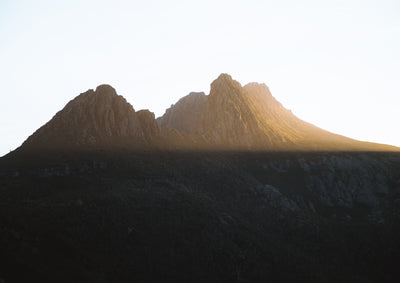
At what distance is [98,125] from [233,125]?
2673 inches

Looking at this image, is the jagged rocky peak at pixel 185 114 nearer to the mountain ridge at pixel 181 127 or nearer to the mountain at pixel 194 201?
the mountain ridge at pixel 181 127

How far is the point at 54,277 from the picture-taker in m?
46.8

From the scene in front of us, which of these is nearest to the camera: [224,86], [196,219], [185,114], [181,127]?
[196,219]

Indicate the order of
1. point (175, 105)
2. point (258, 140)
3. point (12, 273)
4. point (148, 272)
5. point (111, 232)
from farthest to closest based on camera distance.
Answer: point (175, 105) → point (258, 140) → point (111, 232) → point (148, 272) → point (12, 273)

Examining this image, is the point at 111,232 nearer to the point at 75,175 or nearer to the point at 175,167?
the point at 75,175

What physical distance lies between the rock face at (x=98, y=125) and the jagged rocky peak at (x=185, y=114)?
37.8 meters

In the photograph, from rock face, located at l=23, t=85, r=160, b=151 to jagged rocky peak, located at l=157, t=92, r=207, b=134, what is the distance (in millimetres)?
37833

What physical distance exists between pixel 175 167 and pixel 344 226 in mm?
60901

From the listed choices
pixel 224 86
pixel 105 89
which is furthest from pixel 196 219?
pixel 224 86

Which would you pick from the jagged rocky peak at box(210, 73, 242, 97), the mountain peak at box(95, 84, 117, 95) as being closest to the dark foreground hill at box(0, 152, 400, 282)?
the mountain peak at box(95, 84, 117, 95)

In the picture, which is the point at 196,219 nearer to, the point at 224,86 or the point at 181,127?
the point at 181,127

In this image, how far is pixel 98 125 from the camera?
12656 cm

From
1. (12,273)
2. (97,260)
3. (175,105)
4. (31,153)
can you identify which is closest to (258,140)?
(175,105)

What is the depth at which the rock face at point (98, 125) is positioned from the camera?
385 feet
